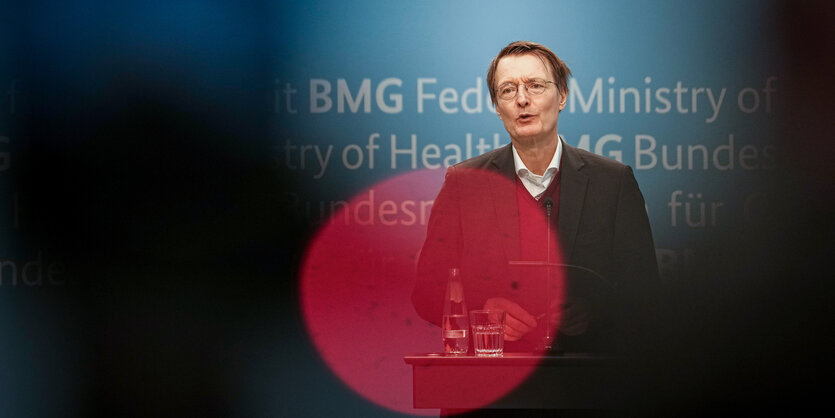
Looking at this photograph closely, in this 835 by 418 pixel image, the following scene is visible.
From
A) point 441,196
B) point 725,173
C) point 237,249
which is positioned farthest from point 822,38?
point 237,249

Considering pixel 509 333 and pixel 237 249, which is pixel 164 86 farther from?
pixel 509 333

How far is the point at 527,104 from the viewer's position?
355cm

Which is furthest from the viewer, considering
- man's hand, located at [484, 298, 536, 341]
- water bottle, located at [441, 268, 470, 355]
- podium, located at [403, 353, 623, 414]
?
man's hand, located at [484, 298, 536, 341]

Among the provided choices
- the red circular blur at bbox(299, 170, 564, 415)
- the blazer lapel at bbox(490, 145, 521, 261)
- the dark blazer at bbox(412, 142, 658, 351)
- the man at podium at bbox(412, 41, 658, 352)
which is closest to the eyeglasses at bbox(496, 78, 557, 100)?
the man at podium at bbox(412, 41, 658, 352)

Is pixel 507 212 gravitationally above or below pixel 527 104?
below

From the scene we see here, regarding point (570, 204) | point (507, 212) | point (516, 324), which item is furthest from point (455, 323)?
point (570, 204)

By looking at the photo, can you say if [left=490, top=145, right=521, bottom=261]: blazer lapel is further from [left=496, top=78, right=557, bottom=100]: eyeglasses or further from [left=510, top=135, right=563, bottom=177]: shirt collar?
[left=496, top=78, right=557, bottom=100]: eyeglasses

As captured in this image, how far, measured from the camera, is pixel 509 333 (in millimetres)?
2818

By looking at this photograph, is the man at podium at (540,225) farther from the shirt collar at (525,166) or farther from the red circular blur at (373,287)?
the red circular blur at (373,287)

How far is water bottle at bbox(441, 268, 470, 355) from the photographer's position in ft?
8.71

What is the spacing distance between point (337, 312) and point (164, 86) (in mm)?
1346

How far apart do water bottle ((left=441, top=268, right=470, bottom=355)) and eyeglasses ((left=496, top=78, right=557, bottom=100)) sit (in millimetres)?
1089

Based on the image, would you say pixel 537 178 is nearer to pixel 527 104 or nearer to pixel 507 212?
pixel 507 212

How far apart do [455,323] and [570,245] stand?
863 millimetres
